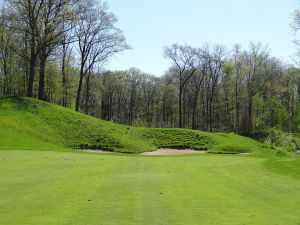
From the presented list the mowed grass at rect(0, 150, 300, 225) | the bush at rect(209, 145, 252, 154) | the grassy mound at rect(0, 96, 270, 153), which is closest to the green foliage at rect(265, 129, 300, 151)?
the bush at rect(209, 145, 252, 154)

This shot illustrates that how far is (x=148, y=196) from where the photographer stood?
36.8ft

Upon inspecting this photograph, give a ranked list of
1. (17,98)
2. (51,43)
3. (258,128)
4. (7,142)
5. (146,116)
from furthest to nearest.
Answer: (146,116), (258,128), (51,43), (17,98), (7,142)

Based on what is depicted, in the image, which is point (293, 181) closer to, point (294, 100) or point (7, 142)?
point (7, 142)

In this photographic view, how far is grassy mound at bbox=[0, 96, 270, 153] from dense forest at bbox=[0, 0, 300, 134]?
7432mm

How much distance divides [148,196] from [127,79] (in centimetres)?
11103

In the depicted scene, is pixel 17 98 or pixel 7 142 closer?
pixel 7 142

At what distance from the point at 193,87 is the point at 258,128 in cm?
1989

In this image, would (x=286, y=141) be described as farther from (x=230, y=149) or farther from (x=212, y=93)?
(x=212, y=93)

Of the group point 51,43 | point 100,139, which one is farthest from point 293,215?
point 51,43

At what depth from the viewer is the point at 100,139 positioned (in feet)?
150

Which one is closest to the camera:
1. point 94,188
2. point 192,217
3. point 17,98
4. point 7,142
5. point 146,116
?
point 192,217

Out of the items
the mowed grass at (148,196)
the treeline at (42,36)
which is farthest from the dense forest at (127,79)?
the mowed grass at (148,196)

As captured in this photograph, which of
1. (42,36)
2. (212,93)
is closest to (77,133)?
(42,36)

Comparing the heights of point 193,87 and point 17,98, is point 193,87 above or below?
above
